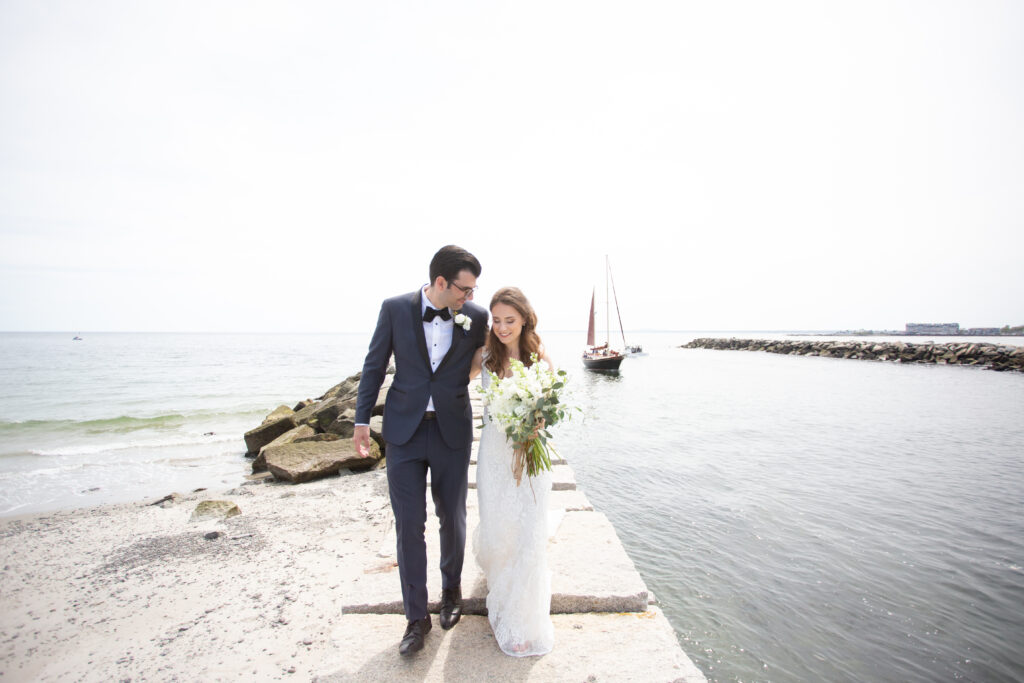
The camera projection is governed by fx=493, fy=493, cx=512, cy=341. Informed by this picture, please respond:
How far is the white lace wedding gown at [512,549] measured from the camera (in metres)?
2.71

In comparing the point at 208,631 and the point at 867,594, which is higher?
the point at 208,631

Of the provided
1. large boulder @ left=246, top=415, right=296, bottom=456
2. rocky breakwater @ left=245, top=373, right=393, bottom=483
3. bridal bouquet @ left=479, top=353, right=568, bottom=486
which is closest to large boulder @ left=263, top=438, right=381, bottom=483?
rocky breakwater @ left=245, top=373, right=393, bottom=483

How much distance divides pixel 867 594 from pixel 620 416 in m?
11.6

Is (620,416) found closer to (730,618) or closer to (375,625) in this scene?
(730,618)

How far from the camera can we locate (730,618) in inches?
188

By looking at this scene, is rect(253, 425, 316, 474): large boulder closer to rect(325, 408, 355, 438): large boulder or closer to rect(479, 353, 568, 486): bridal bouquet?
rect(325, 408, 355, 438): large boulder

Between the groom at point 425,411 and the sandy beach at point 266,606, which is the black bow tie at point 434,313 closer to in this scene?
the groom at point 425,411

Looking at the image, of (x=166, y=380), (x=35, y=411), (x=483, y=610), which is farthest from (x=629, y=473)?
(x=166, y=380)

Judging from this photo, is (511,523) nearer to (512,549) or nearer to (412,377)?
(512,549)

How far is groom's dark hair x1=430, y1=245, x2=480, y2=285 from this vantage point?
9.05 ft

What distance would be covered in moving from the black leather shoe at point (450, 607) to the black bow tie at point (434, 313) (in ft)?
5.42

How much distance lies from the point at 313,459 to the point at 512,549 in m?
6.48

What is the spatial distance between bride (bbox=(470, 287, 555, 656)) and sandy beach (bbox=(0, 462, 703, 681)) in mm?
148

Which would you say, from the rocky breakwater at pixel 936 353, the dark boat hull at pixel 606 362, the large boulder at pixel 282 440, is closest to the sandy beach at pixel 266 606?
the large boulder at pixel 282 440
